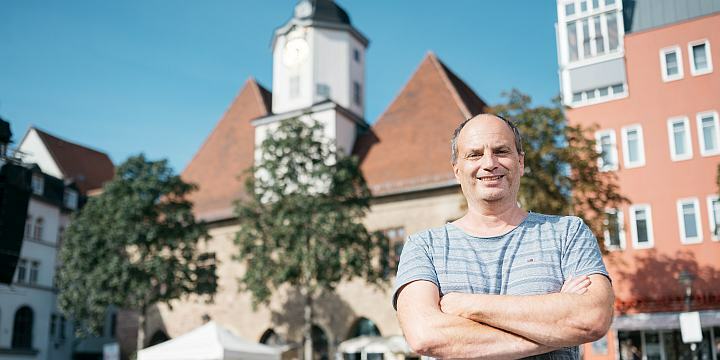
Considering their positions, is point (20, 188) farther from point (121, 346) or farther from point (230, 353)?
point (121, 346)

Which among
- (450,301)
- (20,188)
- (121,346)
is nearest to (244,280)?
(20,188)

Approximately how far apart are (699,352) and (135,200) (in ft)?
69.7

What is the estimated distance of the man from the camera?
2076mm

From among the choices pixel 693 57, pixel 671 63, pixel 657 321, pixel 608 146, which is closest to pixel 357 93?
pixel 608 146

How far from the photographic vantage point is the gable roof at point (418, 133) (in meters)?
33.4

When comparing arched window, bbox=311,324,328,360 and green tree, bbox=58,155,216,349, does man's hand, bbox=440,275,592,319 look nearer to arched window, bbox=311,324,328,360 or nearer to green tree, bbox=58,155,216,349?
green tree, bbox=58,155,216,349

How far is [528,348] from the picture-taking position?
2059 mm

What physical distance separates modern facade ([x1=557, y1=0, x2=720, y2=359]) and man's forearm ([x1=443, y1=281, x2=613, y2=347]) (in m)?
22.0

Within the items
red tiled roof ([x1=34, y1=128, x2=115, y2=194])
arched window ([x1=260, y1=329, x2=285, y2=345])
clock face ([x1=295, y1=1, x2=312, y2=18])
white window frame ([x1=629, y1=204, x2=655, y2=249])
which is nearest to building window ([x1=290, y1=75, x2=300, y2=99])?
clock face ([x1=295, y1=1, x2=312, y2=18])

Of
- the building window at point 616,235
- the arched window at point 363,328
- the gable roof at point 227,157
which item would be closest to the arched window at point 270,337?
the arched window at point 363,328

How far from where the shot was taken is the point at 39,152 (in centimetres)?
4819

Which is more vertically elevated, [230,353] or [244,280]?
[244,280]

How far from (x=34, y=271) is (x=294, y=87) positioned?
60.2ft

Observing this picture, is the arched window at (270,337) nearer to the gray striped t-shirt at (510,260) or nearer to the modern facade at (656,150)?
the modern facade at (656,150)
